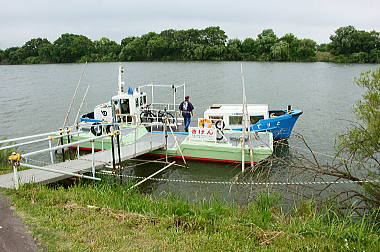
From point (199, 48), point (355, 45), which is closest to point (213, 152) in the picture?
point (199, 48)

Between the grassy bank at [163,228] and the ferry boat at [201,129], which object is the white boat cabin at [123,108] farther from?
the grassy bank at [163,228]

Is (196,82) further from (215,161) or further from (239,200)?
(239,200)

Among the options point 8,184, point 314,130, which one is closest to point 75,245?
point 8,184

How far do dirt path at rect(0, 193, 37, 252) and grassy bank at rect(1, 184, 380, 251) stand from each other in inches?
6.0

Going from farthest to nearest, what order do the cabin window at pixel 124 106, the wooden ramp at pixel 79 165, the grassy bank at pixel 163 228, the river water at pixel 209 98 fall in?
the cabin window at pixel 124 106 → the river water at pixel 209 98 → the wooden ramp at pixel 79 165 → the grassy bank at pixel 163 228

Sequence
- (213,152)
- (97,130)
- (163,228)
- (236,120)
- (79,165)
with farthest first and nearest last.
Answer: (236,120)
(97,130)
(213,152)
(79,165)
(163,228)

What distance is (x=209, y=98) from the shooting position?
32.7 metres

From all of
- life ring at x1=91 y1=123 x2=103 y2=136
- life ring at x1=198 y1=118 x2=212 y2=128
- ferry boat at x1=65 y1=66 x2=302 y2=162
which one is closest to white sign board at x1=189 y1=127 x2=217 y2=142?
ferry boat at x1=65 y1=66 x2=302 y2=162

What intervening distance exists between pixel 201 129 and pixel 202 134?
232 mm

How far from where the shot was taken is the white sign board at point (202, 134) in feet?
49.2

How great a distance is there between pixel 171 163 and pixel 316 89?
88.2 feet

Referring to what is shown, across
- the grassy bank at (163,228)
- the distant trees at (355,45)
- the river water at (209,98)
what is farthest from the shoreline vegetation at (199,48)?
the grassy bank at (163,228)

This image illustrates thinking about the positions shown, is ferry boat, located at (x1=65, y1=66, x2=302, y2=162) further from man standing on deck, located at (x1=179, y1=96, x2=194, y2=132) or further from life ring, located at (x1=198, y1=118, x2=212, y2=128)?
man standing on deck, located at (x1=179, y1=96, x2=194, y2=132)

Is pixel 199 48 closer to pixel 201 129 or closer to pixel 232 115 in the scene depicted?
pixel 232 115
